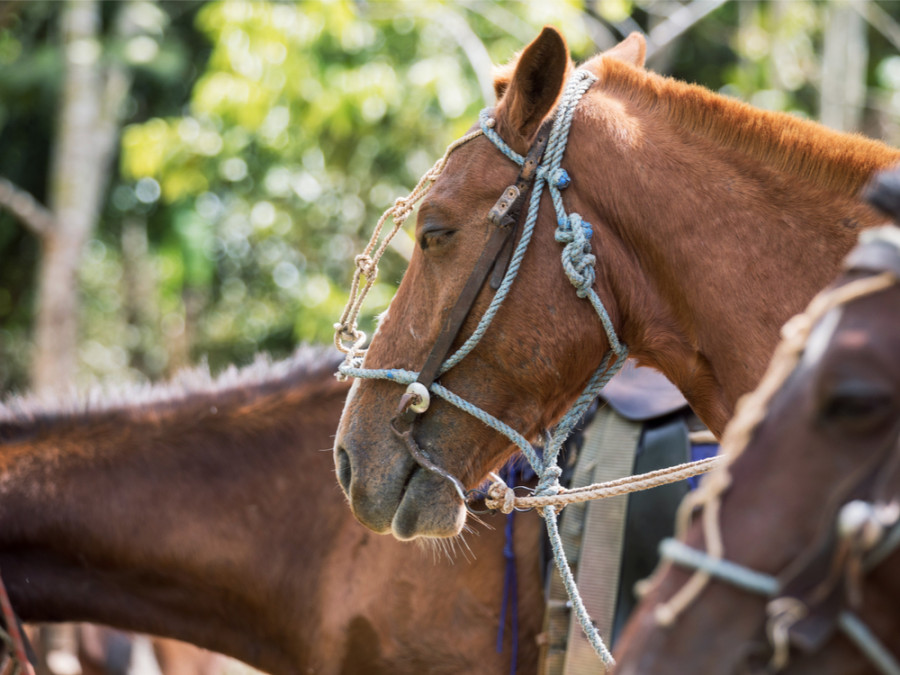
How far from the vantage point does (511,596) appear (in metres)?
2.69

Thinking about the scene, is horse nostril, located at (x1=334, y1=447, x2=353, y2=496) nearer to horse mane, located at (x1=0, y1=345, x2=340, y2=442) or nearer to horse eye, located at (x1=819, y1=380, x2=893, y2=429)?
horse mane, located at (x1=0, y1=345, x2=340, y2=442)

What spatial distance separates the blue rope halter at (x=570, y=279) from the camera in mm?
1986

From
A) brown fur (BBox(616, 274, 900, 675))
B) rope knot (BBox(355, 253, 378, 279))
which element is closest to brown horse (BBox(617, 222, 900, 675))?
brown fur (BBox(616, 274, 900, 675))

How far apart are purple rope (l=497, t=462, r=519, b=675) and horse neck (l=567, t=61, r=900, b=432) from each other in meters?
0.86

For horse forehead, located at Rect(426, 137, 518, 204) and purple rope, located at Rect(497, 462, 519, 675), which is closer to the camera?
horse forehead, located at Rect(426, 137, 518, 204)

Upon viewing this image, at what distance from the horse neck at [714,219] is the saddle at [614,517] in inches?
22.4

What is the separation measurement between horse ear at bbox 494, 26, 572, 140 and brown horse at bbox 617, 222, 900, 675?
3.59 feet

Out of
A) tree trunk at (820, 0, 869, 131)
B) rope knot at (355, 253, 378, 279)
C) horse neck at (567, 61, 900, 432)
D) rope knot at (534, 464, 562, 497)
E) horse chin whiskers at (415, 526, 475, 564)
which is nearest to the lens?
horse neck at (567, 61, 900, 432)

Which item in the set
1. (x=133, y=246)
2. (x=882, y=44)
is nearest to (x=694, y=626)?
(x=133, y=246)

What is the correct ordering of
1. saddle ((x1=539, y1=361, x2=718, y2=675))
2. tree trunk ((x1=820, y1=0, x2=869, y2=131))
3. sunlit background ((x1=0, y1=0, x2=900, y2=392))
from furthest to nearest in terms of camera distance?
tree trunk ((x1=820, y1=0, x2=869, y2=131)) → sunlit background ((x1=0, y1=0, x2=900, y2=392)) → saddle ((x1=539, y1=361, x2=718, y2=675))

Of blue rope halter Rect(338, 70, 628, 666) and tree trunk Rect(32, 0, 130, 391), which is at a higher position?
tree trunk Rect(32, 0, 130, 391)

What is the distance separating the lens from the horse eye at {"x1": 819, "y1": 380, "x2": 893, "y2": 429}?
1.00m

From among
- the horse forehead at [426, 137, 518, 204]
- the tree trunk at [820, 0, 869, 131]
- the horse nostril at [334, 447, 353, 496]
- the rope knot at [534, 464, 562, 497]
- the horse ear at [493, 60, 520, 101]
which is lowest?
the rope knot at [534, 464, 562, 497]

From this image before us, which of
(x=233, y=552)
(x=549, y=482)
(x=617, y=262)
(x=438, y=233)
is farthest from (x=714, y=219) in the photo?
(x=233, y=552)
